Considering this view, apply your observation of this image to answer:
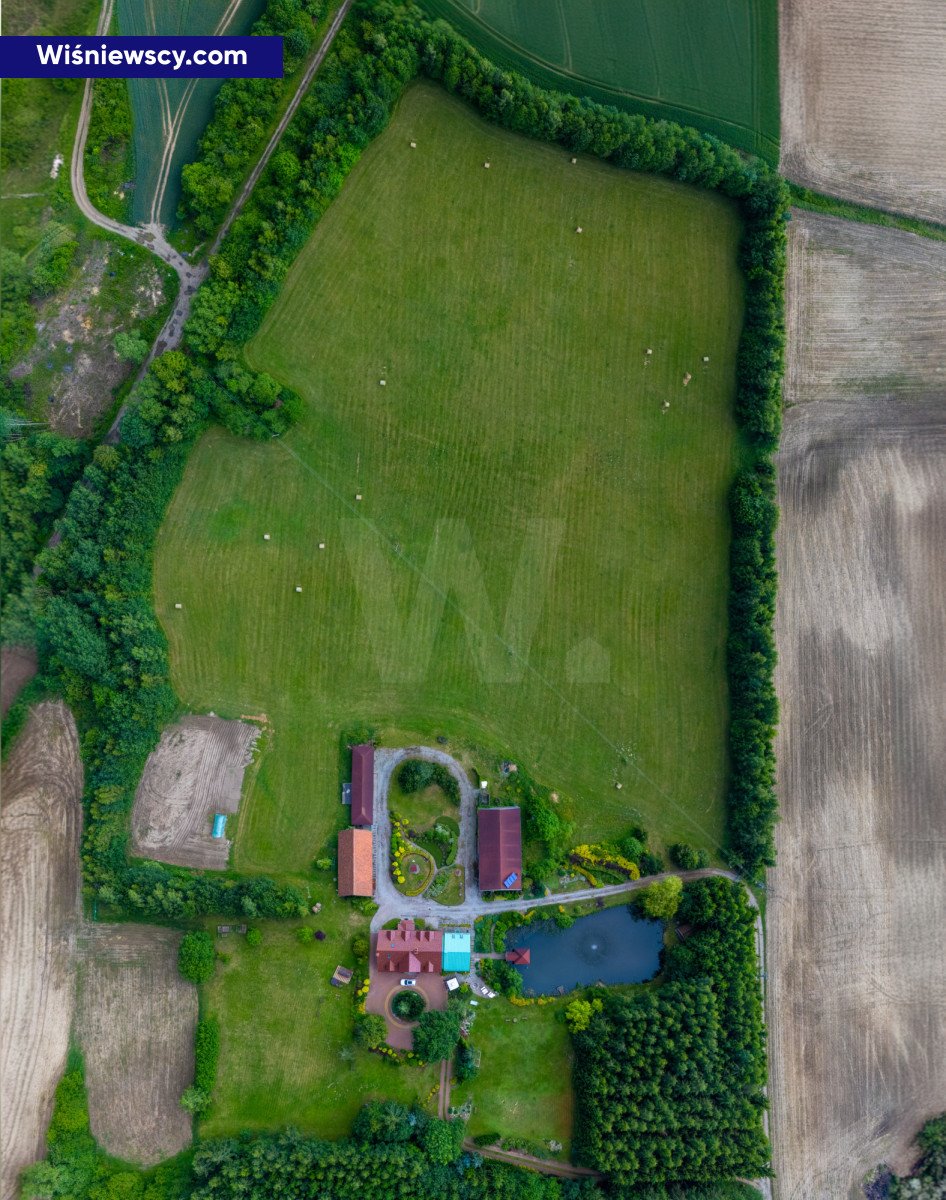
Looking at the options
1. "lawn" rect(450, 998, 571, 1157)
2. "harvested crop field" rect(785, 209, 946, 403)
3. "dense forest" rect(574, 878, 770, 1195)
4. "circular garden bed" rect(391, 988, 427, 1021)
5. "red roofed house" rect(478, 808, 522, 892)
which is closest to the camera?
"dense forest" rect(574, 878, 770, 1195)

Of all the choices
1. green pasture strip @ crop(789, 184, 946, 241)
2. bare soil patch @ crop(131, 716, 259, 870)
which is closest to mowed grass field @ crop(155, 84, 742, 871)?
Result: bare soil patch @ crop(131, 716, 259, 870)

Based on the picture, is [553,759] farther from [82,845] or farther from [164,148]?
[164,148]

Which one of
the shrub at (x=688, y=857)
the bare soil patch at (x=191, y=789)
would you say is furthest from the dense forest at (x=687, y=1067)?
the bare soil patch at (x=191, y=789)

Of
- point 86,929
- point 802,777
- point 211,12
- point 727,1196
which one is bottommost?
point 727,1196

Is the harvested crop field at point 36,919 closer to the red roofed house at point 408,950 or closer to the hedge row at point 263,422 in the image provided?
the hedge row at point 263,422

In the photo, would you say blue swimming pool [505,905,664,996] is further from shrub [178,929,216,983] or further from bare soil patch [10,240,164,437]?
bare soil patch [10,240,164,437]

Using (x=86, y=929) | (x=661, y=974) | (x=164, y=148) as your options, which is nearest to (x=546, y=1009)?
(x=661, y=974)
